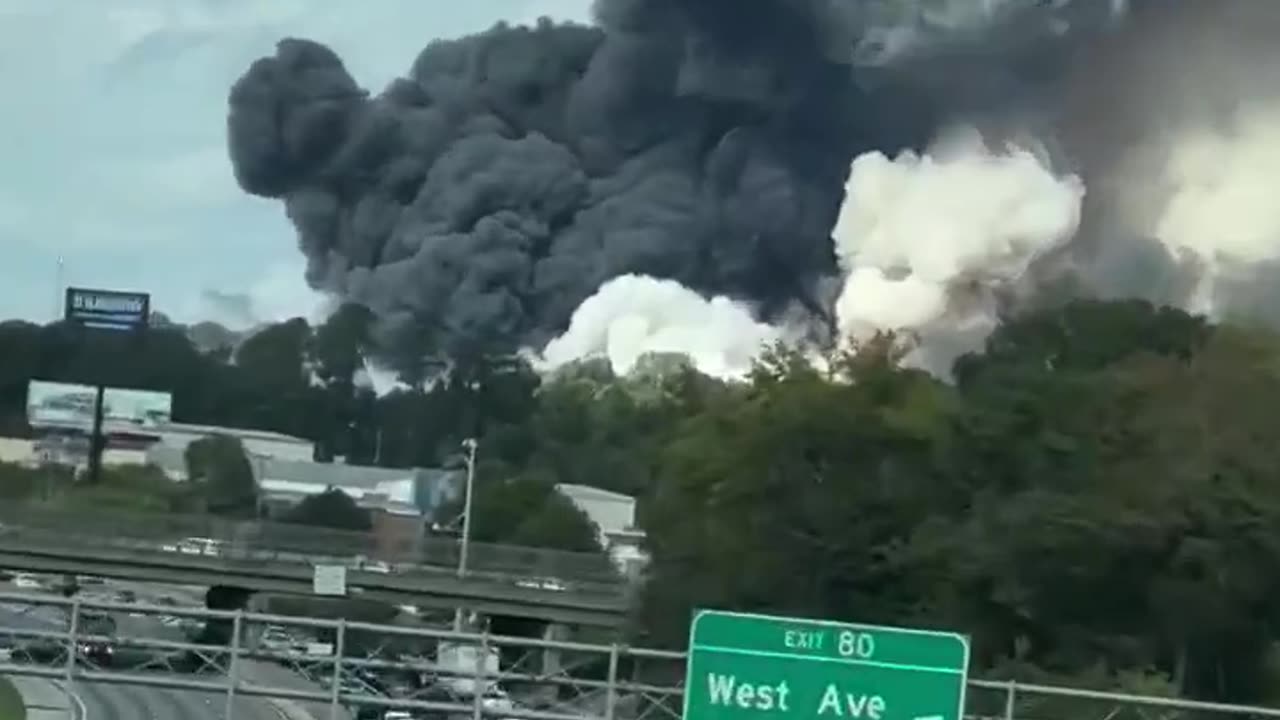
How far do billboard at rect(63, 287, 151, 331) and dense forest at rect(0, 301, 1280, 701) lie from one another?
67.1 m

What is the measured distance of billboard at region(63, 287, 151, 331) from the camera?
130m

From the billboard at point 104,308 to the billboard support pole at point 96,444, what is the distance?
13971mm

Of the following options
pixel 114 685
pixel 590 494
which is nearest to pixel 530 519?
pixel 590 494

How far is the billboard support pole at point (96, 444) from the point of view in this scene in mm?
107375

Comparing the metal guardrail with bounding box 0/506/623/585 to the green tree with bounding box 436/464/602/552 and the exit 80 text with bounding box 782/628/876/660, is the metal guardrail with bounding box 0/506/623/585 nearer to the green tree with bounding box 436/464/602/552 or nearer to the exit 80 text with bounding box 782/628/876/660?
the green tree with bounding box 436/464/602/552

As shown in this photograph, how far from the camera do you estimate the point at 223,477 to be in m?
106

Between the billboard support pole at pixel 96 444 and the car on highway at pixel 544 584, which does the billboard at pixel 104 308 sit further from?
the car on highway at pixel 544 584

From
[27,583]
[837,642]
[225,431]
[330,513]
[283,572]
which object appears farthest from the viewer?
[225,431]

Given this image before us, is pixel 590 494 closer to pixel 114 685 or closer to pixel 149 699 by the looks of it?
pixel 149 699

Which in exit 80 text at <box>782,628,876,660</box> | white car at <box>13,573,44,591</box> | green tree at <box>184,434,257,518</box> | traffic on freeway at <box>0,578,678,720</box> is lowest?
traffic on freeway at <box>0,578,678,720</box>

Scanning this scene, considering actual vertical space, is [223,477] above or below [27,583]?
above

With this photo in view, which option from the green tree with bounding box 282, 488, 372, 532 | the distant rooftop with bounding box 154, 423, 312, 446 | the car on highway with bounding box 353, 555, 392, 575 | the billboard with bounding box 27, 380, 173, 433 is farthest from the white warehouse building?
Answer: the billboard with bounding box 27, 380, 173, 433

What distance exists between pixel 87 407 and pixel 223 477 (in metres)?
15.5

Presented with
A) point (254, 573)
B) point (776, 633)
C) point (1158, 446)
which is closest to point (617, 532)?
point (254, 573)
